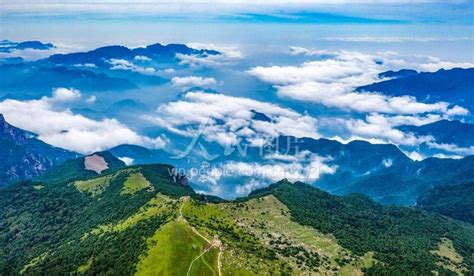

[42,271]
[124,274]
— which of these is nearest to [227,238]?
[124,274]

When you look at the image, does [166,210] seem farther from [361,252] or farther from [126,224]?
[361,252]

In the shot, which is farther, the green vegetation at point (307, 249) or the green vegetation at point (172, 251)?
the green vegetation at point (307, 249)

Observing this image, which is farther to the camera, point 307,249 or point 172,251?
point 307,249

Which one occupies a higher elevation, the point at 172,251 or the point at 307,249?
the point at 172,251

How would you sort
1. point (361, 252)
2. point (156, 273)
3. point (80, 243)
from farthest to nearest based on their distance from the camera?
point (80, 243) → point (361, 252) → point (156, 273)

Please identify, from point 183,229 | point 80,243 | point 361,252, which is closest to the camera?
point 183,229

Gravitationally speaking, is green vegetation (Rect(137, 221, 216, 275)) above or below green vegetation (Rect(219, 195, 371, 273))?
above

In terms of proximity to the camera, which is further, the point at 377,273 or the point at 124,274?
the point at 377,273

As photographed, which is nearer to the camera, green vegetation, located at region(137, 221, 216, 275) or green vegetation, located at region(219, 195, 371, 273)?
green vegetation, located at region(137, 221, 216, 275)

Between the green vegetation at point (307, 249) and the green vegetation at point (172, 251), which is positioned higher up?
the green vegetation at point (172, 251)

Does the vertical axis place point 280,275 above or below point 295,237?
above
